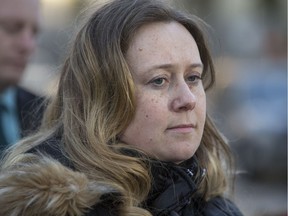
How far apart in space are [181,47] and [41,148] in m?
0.66

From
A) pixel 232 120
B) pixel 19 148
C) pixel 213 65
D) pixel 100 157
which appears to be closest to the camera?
pixel 100 157

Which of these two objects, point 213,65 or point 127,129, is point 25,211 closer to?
point 127,129

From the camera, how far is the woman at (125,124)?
279 cm

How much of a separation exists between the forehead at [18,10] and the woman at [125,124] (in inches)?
58.7

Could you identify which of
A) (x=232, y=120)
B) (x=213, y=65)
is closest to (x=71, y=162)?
(x=213, y=65)

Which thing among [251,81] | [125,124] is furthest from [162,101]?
[251,81]

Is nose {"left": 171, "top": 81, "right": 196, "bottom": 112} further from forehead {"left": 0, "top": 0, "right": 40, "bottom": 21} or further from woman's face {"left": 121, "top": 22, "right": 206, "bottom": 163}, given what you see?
forehead {"left": 0, "top": 0, "right": 40, "bottom": 21}

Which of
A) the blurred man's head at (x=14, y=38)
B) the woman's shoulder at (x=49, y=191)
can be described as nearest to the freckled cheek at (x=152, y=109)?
the woman's shoulder at (x=49, y=191)

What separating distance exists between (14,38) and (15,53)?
0.09 metres

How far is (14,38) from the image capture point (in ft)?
15.1

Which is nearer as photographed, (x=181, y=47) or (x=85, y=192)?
(x=85, y=192)

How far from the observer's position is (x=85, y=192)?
2.72 meters

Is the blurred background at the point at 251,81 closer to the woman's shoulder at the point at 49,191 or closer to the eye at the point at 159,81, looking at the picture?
the eye at the point at 159,81

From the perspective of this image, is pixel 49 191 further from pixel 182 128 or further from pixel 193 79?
pixel 193 79
